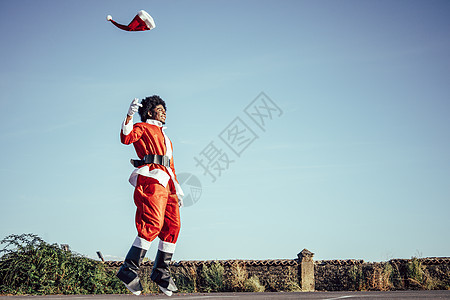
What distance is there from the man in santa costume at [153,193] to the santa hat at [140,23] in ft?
2.83

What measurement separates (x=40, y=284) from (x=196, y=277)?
5.73 m

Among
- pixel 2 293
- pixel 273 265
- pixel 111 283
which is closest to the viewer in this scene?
pixel 2 293

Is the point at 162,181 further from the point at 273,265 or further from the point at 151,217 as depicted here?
the point at 273,265

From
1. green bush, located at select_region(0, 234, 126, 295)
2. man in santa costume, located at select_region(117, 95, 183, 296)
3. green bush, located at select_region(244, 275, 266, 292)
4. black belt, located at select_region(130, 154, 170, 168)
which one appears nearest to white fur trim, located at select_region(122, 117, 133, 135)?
man in santa costume, located at select_region(117, 95, 183, 296)

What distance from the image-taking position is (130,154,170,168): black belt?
19.9 ft

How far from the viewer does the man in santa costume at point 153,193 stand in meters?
5.76

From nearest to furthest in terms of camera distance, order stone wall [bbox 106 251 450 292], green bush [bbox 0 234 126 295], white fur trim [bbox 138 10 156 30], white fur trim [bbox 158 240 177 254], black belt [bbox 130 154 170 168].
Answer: white fur trim [bbox 138 10 156 30]
black belt [bbox 130 154 170 168]
white fur trim [bbox 158 240 177 254]
green bush [bbox 0 234 126 295]
stone wall [bbox 106 251 450 292]

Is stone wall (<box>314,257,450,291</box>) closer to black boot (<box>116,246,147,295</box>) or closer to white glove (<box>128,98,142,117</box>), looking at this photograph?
black boot (<box>116,246,147,295</box>)

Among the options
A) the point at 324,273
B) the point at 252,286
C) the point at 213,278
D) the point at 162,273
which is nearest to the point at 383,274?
the point at 324,273

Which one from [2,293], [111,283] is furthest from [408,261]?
[2,293]

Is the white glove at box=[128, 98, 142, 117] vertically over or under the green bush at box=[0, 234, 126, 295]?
over

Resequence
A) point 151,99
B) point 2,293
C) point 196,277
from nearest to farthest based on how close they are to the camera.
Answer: point 151,99 < point 2,293 < point 196,277

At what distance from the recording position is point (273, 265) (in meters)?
18.7

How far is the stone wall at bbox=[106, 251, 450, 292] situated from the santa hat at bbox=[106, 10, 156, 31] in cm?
1197
